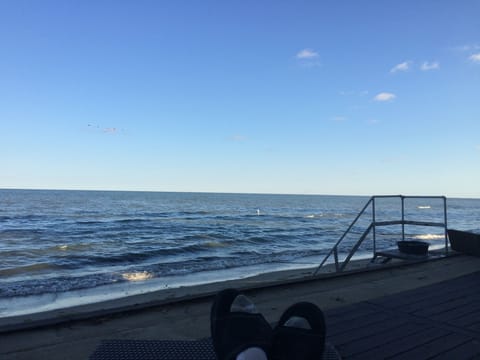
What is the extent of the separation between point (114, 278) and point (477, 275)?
25.5ft

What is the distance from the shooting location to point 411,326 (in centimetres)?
289

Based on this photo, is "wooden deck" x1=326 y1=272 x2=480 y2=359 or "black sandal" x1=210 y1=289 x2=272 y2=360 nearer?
"black sandal" x1=210 y1=289 x2=272 y2=360

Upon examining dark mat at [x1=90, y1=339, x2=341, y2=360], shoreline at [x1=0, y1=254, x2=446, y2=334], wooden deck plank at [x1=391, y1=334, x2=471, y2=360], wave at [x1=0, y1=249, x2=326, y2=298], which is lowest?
wave at [x1=0, y1=249, x2=326, y2=298]

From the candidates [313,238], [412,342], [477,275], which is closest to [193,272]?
[477,275]

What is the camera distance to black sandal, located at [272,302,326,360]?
5.74ft

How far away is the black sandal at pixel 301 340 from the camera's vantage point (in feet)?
5.74

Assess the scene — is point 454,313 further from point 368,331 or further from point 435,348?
point 368,331

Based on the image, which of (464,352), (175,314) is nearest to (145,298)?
(175,314)

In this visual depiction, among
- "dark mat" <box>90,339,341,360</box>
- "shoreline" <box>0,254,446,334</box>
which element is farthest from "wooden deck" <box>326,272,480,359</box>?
"shoreline" <box>0,254,446,334</box>

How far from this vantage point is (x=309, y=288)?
4309 mm

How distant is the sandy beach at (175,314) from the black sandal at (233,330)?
0.93 metres

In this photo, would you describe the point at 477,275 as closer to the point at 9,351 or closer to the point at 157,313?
the point at 157,313

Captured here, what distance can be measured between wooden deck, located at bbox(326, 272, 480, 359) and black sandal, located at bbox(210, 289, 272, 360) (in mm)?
800

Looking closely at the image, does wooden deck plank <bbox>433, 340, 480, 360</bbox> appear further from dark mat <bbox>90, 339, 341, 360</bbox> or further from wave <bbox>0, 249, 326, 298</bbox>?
wave <bbox>0, 249, 326, 298</bbox>
